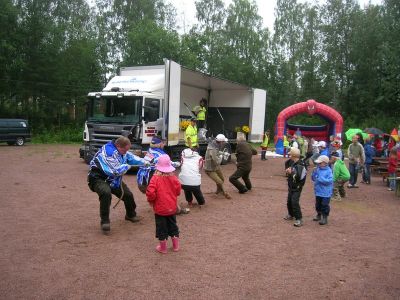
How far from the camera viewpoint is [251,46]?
4441cm

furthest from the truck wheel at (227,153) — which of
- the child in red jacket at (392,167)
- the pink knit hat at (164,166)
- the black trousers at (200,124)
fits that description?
the pink knit hat at (164,166)

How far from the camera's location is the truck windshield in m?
13.3

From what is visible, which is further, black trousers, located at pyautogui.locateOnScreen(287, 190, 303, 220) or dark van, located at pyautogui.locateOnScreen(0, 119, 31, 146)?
dark van, located at pyautogui.locateOnScreen(0, 119, 31, 146)

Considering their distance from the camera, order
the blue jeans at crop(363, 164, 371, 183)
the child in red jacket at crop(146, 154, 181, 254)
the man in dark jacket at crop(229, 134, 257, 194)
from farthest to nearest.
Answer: the blue jeans at crop(363, 164, 371, 183)
the man in dark jacket at crop(229, 134, 257, 194)
the child in red jacket at crop(146, 154, 181, 254)

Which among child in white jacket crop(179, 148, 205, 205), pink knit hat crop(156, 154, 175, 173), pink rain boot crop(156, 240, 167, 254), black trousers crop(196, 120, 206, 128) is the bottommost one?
pink rain boot crop(156, 240, 167, 254)

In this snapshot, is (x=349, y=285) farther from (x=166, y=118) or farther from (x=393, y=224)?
(x=166, y=118)

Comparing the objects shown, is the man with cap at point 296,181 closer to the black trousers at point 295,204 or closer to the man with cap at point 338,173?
the black trousers at point 295,204

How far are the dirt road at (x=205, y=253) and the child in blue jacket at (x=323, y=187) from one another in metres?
0.29

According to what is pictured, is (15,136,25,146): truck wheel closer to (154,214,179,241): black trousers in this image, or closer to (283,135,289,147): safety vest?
(283,135,289,147): safety vest

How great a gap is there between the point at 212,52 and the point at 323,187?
1501 inches

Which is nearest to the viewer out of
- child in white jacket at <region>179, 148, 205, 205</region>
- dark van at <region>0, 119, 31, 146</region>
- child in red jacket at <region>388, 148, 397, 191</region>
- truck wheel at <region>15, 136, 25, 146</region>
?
child in white jacket at <region>179, 148, 205, 205</region>

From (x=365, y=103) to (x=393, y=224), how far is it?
30630 millimetres

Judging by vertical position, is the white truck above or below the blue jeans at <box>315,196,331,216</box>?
above

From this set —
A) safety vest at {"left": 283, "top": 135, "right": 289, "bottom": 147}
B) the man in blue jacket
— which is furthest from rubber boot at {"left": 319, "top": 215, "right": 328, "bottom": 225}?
safety vest at {"left": 283, "top": 135, "right": 289, "bottom": 147}
